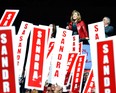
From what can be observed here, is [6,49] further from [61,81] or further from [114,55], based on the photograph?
[61,81]

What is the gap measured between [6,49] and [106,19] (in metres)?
5.01

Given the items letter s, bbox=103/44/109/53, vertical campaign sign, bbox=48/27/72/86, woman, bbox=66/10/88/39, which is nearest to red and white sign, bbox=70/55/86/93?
vertical campaign sign, bbox=48/27/72/86

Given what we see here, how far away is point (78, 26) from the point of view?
22.7 feet

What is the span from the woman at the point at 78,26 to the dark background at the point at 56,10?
0.34ft

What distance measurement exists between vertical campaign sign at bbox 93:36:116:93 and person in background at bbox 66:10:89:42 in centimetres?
483

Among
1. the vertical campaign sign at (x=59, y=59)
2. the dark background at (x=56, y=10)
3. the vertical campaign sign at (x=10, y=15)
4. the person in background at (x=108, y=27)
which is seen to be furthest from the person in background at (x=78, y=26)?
the vertical campaign sign at (x=10, y=15)

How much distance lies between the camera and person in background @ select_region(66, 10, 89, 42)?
22.2 ft

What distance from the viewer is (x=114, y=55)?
1.95 meters

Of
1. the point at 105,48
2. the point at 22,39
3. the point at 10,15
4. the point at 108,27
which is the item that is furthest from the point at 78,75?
the point at 105,48

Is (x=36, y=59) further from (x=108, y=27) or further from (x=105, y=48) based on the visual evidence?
(x=108, y=27)

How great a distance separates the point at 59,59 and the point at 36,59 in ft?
5.54

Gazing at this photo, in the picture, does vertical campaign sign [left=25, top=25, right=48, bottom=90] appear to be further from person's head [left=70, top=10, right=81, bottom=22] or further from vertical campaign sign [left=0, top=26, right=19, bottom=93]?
person's head [left=70, top=10, right=81, bottom=22]

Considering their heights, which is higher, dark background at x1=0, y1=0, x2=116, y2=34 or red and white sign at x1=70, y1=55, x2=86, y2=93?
dark background at x1=0, y1=0, x2=116, y2=34

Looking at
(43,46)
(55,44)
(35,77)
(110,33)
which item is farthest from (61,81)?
(110,33)
